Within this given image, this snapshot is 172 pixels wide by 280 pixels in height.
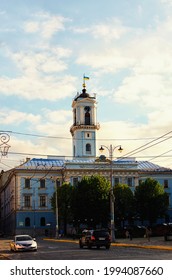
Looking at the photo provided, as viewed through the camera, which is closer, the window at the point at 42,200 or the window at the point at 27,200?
the window at the point at 27,200

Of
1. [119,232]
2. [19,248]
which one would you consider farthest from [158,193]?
[19,248]

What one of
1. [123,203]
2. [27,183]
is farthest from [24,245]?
[27,183]

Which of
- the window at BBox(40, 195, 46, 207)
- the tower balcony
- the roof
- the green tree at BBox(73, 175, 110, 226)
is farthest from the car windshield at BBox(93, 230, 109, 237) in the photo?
the tower balcony

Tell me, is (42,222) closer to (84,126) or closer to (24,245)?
(84,126)

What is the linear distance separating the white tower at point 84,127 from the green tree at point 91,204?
96.9 feet

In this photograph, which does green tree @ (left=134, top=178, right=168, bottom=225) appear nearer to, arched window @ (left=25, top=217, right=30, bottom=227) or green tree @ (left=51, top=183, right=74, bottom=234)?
green tree @ (left=51, top=183, right=74, bottom=234)

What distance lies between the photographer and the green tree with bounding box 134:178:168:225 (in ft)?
281

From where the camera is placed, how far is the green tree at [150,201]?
85.8 metres

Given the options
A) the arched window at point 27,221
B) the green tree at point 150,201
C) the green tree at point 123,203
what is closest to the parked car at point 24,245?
the green tree at point 123,203

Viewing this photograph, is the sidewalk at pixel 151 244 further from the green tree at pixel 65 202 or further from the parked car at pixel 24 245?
the green tree at pixel 65 202

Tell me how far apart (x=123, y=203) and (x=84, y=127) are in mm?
31719

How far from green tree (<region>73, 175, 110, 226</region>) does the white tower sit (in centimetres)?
2952

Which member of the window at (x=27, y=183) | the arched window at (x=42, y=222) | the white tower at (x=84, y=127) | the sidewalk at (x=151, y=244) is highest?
the white tower at (x=84, y=127)
